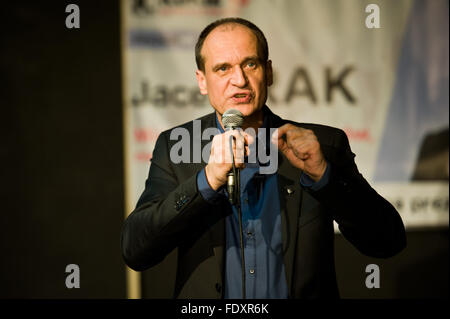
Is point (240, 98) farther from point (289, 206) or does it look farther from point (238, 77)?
point (289, 206)

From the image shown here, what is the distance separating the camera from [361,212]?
58.1 inches

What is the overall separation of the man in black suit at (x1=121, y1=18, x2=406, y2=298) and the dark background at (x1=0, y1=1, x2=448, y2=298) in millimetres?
1761

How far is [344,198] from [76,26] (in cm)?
259

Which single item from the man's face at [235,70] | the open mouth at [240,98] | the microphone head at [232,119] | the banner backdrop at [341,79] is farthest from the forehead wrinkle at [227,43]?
the banner backdrop at [341,79]

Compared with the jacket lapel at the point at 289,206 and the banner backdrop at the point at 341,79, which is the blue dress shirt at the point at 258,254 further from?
the banner backdrop at the point at 341,79

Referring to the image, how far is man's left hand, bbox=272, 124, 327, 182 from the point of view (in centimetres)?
132

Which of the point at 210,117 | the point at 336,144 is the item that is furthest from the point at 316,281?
the point at 210,117

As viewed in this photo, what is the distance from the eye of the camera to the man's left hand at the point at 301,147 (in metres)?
1.32

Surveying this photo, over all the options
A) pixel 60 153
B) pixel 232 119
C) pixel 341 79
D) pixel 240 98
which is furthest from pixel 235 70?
pixel 60 153

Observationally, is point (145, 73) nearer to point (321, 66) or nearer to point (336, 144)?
point (321, 66)

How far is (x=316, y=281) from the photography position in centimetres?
154

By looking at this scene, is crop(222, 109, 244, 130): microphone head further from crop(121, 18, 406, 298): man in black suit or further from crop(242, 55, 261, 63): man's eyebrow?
crop(242, 55, 261, 63): man's eyebrow

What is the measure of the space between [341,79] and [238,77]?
1.87 metres

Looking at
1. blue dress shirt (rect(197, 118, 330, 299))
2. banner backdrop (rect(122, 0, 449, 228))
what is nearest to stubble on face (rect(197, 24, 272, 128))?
blue dress shirt (rect(197, 118, 330, 299))
